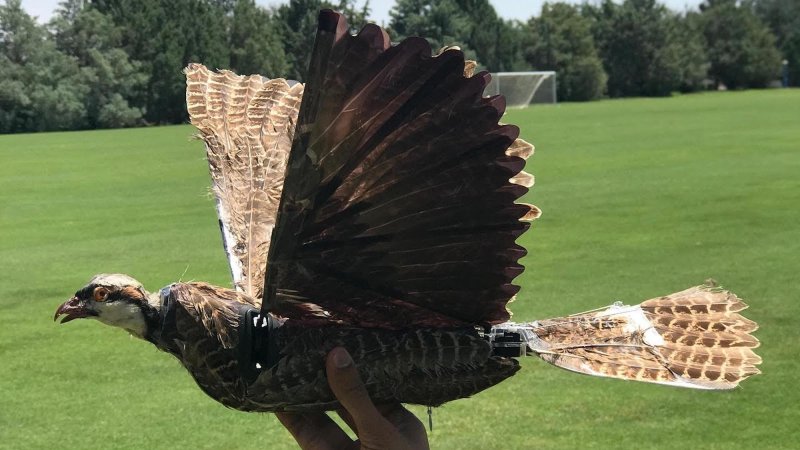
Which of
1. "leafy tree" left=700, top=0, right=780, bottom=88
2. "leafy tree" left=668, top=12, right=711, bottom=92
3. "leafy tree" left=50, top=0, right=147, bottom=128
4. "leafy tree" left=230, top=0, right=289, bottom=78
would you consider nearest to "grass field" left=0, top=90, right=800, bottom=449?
"leafy tree" left=50, top=0, right=147, bottom=128

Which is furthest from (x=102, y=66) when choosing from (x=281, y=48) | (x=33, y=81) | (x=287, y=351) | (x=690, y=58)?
(x=287, y=351)

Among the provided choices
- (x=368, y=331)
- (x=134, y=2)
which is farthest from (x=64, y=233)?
(x=134, y=2)

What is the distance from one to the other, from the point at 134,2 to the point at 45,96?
22.1 feet

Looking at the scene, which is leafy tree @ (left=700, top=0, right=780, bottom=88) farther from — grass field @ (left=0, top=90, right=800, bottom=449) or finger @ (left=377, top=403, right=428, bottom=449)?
finger @ (left=377, top=403, right=428, bottom=449)

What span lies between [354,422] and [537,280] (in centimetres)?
558

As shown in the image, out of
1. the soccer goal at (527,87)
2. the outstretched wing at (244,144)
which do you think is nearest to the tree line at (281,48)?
the soccer goal at (527,87)

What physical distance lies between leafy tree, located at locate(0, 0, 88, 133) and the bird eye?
126ft

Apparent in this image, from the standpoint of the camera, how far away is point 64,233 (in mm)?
10414

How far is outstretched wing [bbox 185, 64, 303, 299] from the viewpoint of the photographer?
2.29 meters

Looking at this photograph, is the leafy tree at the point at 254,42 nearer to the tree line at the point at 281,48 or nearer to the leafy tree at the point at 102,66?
the tree line at the point at 281,48

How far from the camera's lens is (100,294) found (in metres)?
1.76

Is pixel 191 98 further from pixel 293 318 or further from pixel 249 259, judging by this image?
pixel 293 318

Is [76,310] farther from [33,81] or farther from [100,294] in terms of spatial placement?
[33,81]

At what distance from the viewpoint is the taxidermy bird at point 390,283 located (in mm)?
1696
